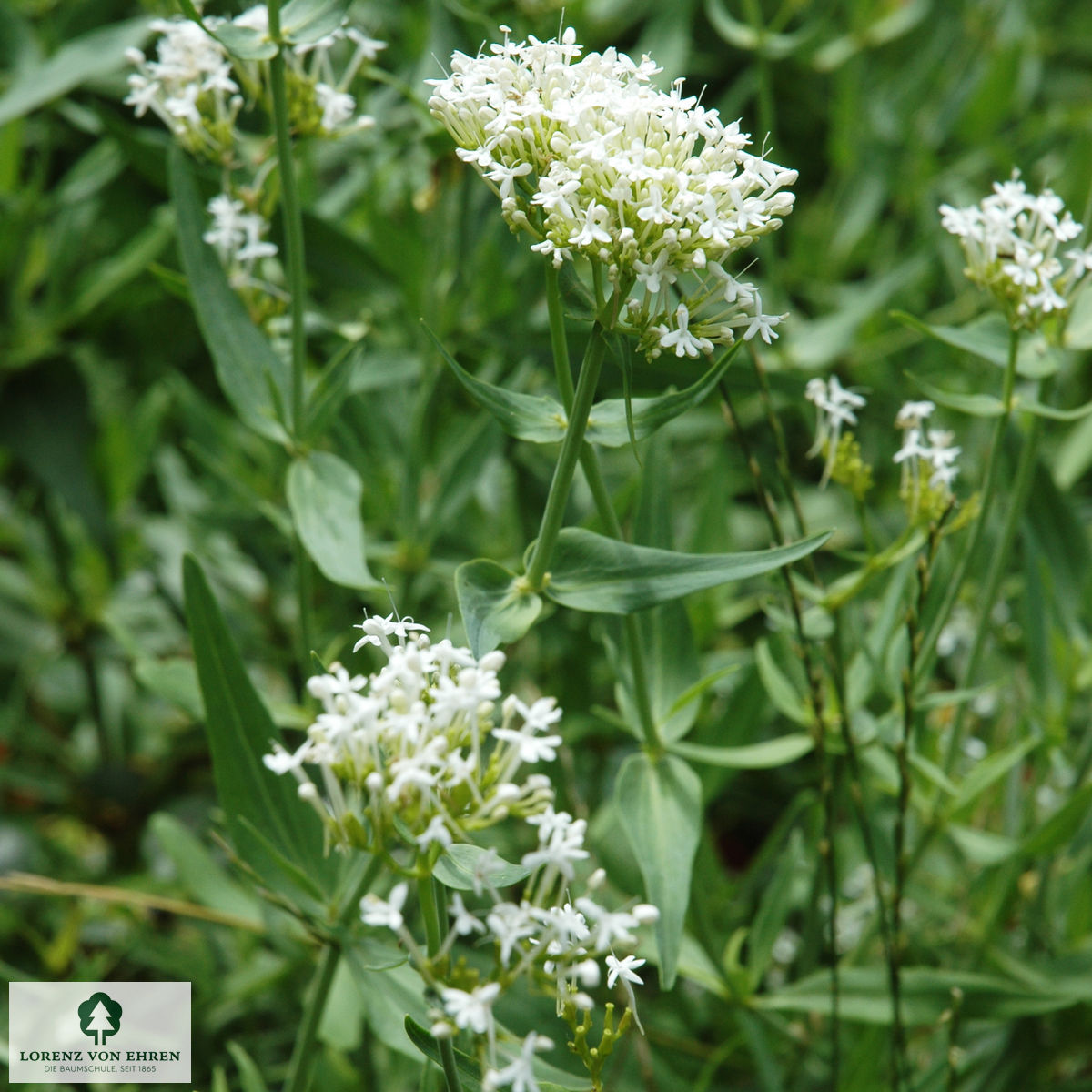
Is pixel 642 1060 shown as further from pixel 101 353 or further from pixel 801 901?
pixel 101 353

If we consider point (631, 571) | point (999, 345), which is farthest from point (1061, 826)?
point (631, 571)

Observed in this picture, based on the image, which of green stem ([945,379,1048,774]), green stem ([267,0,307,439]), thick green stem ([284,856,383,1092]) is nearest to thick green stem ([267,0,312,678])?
green stem ([267,0,307,439])

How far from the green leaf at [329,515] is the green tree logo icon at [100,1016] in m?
0.43

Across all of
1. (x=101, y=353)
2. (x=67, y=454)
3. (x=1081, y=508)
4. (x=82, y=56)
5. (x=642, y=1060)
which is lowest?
(x=642, y=1060)

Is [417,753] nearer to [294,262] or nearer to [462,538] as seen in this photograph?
[294,262]

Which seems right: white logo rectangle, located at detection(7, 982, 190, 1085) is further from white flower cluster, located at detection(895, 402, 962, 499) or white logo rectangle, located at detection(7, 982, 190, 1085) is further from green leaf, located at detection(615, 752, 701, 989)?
white flower cluster, located at detection(895, 402, 962, 499)

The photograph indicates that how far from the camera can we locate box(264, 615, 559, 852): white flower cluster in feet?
2.00

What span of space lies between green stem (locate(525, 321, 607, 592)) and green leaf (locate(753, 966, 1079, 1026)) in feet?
1.80

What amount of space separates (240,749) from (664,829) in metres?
0.34

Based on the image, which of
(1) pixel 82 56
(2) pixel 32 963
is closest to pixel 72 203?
(1) pixel 82 56

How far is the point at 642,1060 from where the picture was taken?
1059mm

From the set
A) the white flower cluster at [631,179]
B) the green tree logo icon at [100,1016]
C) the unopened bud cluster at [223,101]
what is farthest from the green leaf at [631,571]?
the green tree logo icon at [100,1016]

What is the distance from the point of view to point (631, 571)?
81 cm

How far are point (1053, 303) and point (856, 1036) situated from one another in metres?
0.78
